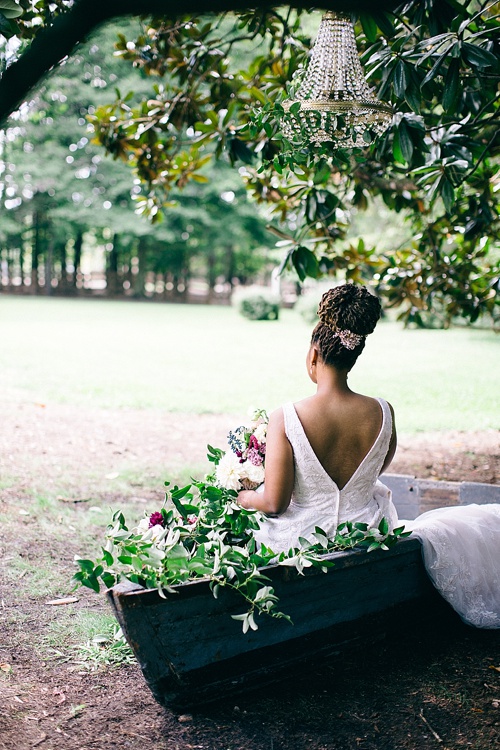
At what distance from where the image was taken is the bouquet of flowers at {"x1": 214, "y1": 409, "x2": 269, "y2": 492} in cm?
329

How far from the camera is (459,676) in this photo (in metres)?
3.23

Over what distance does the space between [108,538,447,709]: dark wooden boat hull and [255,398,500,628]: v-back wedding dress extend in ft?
0.46

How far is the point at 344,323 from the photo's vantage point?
3029mm

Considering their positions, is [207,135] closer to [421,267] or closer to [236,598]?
[421,267]

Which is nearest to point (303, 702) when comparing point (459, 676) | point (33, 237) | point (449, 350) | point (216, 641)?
point (216, 641)

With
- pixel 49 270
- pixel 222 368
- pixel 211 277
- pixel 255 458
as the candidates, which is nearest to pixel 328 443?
pixel 255 458

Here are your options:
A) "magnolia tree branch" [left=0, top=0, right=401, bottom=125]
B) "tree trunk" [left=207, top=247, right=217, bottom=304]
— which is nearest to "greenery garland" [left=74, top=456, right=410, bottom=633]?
"magnolia tree branch" [left=0, top=0, right=401, bottom=125]

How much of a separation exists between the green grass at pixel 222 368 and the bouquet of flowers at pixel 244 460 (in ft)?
18.2

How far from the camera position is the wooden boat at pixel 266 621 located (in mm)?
2590

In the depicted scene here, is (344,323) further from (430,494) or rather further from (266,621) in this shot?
(430,494)

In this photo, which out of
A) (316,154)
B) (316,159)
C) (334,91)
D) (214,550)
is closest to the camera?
(214,550)

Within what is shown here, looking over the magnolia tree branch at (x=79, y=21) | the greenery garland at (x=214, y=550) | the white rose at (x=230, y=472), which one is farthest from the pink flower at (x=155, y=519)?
the magnolia tree branch at (x=79, y=21)

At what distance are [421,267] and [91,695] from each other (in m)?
4.96

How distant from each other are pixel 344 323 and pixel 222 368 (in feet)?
33.8
